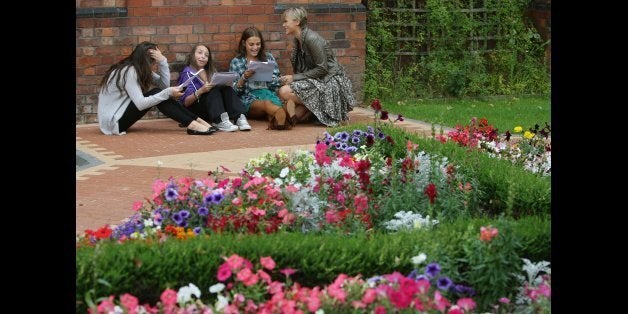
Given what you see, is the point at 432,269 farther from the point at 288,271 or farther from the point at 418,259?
the point at 288,271

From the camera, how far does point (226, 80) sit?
12.8m

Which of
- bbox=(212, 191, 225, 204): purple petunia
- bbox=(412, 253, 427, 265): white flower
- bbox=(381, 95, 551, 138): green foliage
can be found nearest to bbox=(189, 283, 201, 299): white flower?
bbox=(412, 253, 427, 265): white flower

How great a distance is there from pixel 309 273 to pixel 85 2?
8.56m

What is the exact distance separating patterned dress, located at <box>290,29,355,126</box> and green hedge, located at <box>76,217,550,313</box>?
7.34 m

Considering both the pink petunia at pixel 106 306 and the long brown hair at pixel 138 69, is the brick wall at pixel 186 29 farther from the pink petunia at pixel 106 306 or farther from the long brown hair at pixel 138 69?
the pink petunia at pixel 106 306

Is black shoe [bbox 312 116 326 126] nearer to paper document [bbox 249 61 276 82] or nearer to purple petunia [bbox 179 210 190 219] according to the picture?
paper document [bbox 249 61 276 82]

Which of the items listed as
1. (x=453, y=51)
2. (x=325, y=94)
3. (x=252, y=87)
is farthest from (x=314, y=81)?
(x=453, y=51)

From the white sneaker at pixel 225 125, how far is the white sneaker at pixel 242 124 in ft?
0.30

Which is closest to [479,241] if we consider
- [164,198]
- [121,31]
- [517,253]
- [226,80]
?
[517,253]

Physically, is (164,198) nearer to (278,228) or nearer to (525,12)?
(278,228)

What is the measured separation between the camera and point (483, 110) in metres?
14.5

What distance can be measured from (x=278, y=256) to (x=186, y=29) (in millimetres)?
8640

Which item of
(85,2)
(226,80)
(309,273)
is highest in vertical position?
(85,2)

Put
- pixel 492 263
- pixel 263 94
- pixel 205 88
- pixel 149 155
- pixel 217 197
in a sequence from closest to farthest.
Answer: pixel 492 263 < pixel 217 197 < pixel 149 155 < pixel 205 88 < pixel 263 94
